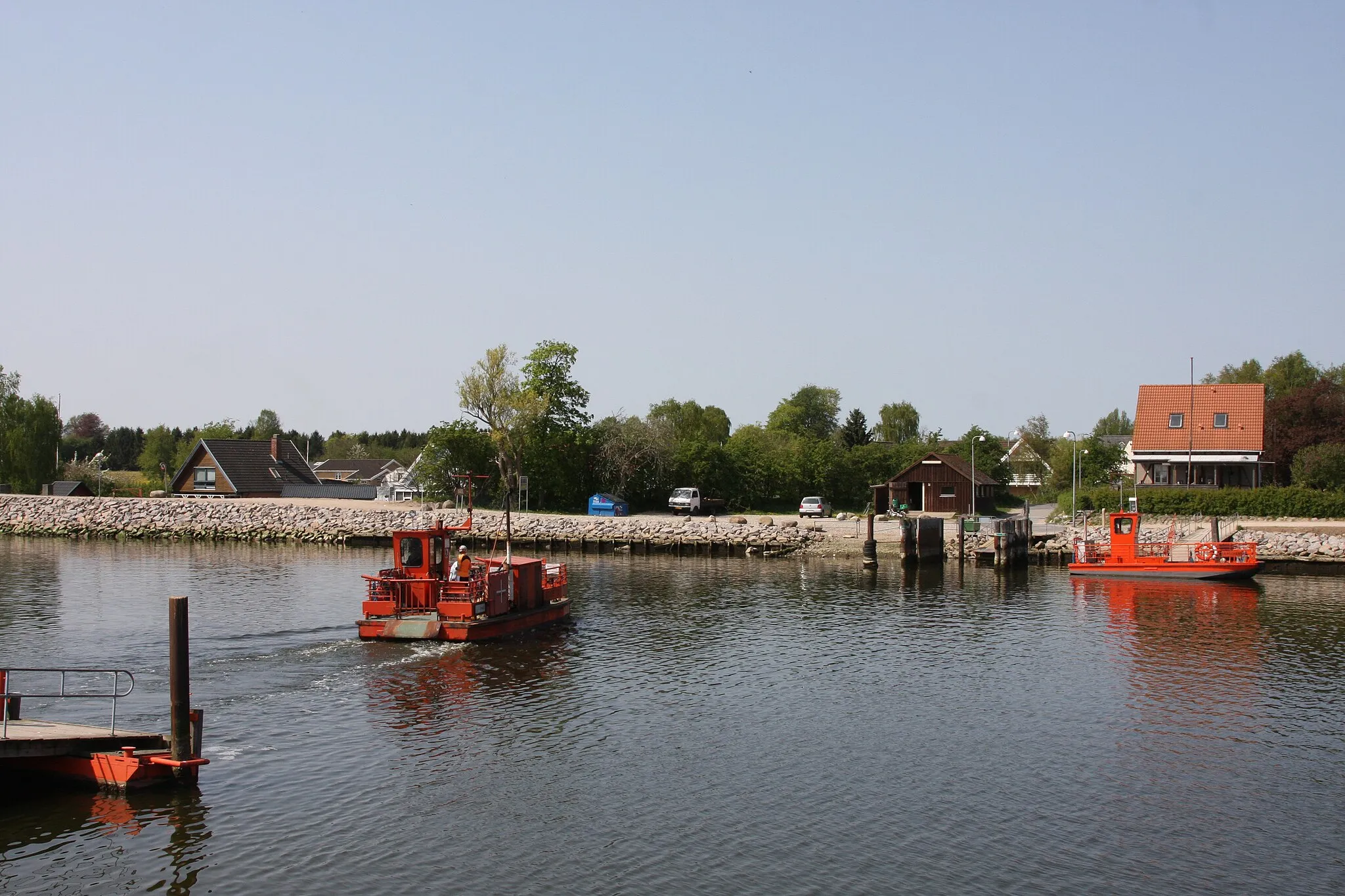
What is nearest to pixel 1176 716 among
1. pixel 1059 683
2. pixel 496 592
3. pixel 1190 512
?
pixel 1059 683

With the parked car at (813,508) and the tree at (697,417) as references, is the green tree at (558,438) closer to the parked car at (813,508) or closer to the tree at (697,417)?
the parked car at (813,508)

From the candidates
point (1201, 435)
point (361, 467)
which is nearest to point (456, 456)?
point (1201, 435)

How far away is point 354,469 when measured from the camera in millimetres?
133375

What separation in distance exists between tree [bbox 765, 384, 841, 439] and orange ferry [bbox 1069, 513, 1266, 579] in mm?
73413

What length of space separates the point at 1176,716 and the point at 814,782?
1074 cm

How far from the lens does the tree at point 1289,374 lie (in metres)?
112

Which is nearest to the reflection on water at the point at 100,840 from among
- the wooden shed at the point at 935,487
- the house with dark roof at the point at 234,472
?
the wooden shed at the point at 935,487

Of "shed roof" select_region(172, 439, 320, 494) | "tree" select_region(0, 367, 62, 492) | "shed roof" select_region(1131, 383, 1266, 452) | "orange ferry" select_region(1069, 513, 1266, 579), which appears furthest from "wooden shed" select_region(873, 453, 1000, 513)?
"tree" select_region(0, 367, 62, 492)

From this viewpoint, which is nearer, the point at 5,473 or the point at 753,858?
the point at 753,858

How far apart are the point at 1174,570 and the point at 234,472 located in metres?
71.1

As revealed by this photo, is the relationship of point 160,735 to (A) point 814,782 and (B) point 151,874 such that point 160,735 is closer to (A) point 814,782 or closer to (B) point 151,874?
(B) point 151,874

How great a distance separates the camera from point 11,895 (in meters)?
15.5

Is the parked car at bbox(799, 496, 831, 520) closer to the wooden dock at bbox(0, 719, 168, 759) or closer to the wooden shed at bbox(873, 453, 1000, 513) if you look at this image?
the wooden shed at bbox(873, 453, 1000, 513)

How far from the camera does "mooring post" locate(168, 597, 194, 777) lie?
757 inches
